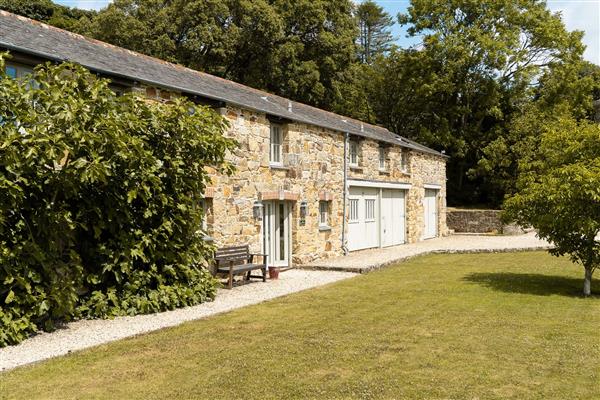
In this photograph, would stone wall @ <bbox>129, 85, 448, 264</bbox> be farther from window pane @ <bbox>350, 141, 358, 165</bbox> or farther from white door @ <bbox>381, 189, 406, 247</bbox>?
white door @ <bbox>381, 189, 406, 247</bbox>

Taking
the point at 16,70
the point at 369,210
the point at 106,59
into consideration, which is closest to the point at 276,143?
the point at 106,59

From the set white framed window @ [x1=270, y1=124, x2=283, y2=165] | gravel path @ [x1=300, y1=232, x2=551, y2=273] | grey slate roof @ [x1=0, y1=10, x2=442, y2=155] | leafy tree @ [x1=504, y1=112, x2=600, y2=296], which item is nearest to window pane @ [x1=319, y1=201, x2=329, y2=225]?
gravel path @ [x1=300, y1=232, x2=551, y2=273]

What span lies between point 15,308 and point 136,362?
2176mm

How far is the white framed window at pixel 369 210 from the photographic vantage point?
2008cm

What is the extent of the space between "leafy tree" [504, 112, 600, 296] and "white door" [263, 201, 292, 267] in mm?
5968

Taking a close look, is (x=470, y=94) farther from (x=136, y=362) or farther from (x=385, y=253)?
(x=136, y=362)

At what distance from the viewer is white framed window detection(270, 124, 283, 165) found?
48.8 ft

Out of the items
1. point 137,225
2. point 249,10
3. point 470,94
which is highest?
point 249,10

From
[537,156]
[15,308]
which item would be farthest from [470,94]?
[15,308]

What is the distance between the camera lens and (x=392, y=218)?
22156 millimetres

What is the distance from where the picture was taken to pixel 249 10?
3042 cm

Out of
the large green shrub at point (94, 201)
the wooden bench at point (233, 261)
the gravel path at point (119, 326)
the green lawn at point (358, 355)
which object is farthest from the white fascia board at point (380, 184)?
the large green shrub at point (94, 201)

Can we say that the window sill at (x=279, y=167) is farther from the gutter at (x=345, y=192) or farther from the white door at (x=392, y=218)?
the white door at (x=392, y=218)

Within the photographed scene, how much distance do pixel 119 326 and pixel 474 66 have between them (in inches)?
1205
